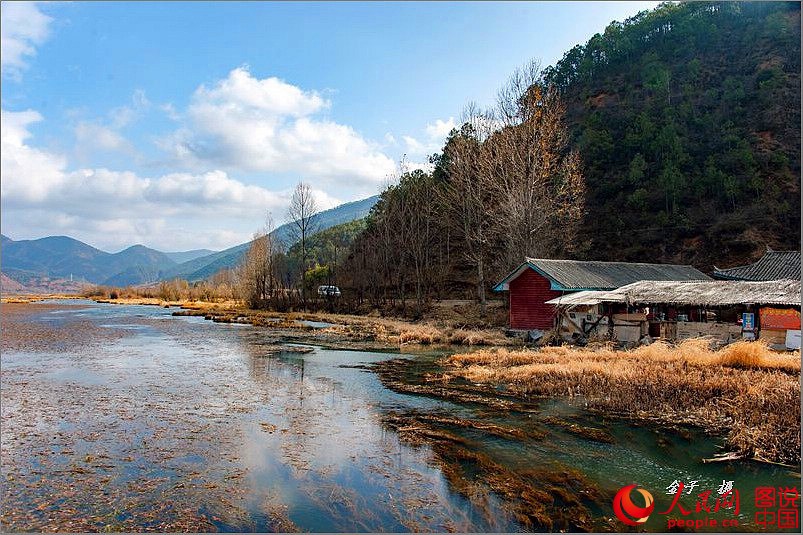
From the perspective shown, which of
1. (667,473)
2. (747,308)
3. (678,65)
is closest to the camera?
(667,473)

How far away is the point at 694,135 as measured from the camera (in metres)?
54.4

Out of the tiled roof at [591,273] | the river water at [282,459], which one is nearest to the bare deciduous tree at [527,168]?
the tiled roof at [591,273]

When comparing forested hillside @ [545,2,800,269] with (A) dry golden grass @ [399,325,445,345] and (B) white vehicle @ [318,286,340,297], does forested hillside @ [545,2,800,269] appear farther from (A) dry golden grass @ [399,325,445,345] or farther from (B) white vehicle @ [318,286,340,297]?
(B) white vehicle @ [318,286,340,297]

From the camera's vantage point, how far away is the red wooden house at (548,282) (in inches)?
1051

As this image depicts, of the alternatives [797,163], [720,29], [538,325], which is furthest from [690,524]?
[720,29]

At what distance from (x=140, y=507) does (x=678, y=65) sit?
7549 centimetres

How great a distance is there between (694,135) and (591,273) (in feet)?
118

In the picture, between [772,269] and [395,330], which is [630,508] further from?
[772,269]

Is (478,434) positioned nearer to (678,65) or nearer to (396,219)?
(396,219)

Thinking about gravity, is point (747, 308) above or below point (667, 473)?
above

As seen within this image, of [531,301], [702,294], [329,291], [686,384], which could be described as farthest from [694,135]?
[686,384]

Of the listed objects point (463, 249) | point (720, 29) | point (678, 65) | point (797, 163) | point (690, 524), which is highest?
point (720, 29)

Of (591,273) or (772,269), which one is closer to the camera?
(591,273)

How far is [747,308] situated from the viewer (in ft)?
63.7
